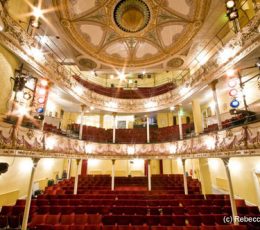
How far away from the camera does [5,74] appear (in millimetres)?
7176

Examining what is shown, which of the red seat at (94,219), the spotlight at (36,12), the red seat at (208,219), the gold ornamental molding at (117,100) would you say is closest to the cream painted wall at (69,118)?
the gold ornamental molding at (117,100)

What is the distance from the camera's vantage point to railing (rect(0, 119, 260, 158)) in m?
6.03

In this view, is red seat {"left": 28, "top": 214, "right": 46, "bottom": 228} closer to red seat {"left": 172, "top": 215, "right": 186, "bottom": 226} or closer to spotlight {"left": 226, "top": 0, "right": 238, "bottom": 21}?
red seat {"left": 172, "top": 215, "right": 186, "bottom": 226}

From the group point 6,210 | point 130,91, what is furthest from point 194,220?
point 130,91

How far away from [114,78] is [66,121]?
31.1ft

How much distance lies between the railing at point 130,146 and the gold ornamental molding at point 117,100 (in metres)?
3.69

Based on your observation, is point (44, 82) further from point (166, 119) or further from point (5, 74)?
point (166, 119)

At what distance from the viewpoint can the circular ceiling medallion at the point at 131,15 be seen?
429 inches

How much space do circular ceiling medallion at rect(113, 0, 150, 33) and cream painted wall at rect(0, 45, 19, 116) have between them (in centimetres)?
784

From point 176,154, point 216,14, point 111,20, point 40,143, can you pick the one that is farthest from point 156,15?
point 40,143

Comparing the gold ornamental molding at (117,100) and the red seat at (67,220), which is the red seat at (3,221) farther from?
the gold ornamental molding at (117,100)

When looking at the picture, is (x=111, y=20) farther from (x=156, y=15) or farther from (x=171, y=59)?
(x=171, y=59)

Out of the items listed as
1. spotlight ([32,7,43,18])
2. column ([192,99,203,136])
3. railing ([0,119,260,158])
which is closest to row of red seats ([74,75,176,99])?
column ([192,99,203,136])

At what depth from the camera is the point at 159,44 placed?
13070 millimetres
